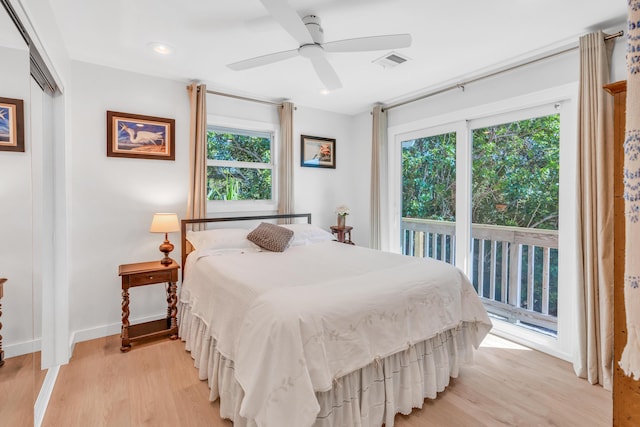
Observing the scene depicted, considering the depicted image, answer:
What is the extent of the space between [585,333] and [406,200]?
7.28ft

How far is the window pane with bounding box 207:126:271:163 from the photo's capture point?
11.9 ft

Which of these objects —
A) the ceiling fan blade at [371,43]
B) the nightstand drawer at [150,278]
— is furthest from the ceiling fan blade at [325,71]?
the nightstand drawer at [150,278]

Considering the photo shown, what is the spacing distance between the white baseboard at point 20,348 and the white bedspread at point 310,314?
919mm

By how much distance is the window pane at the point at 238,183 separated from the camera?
3.62m

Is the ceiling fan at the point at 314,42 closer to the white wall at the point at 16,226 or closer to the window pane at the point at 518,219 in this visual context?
the white wall at the point at 16,226

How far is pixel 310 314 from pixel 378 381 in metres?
0.67

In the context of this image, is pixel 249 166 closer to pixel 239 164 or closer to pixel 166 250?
pixel 239 164

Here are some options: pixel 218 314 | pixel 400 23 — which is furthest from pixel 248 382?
pixel 400 23

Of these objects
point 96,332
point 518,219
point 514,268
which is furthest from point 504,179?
point 96,332

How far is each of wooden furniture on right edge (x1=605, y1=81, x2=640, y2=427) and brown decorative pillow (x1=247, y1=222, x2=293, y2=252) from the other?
93.7 inches

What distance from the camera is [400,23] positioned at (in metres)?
2.25

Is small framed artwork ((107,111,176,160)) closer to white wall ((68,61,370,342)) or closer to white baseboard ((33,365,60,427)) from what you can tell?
white wall ((68,61,370,342))

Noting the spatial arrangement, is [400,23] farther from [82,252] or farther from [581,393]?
[82,252]

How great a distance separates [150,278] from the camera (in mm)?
2803
